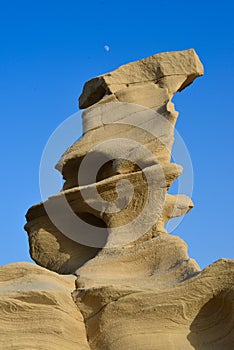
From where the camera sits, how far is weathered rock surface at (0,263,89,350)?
1042cm

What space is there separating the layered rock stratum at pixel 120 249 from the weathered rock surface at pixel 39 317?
0.01 meters

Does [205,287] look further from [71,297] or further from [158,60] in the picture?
[158,60]

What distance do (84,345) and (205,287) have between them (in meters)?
1.79

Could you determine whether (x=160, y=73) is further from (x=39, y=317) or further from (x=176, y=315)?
(x=39, y=317)

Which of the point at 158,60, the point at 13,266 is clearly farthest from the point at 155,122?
the point at 13,266

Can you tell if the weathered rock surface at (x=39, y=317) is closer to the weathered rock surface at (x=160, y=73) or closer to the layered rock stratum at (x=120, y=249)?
the layered rock stratum at (x=120, y=249)

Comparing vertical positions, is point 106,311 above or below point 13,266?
below

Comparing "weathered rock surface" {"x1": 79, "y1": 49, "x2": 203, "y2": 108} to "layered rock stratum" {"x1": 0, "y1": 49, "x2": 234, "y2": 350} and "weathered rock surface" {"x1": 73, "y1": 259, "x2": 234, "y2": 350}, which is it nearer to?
"layered rock stratum" {"x1": 0, "y1": 49, "x2": 234, "y2": 350}

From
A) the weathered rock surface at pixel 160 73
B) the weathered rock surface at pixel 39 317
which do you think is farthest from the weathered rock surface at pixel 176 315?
the weathered rock surface at pixel 160 73

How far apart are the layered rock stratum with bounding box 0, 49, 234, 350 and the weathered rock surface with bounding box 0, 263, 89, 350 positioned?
0.05 ft

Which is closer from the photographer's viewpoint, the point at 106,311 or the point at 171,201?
the point at 106,311

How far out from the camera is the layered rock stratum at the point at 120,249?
10.6m

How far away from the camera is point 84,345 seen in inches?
424

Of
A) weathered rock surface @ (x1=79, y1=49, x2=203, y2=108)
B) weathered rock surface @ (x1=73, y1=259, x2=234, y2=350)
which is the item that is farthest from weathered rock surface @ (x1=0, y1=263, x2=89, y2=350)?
weathered rock surface @ (x1=79, y1=49, x2=203, y2=108)
